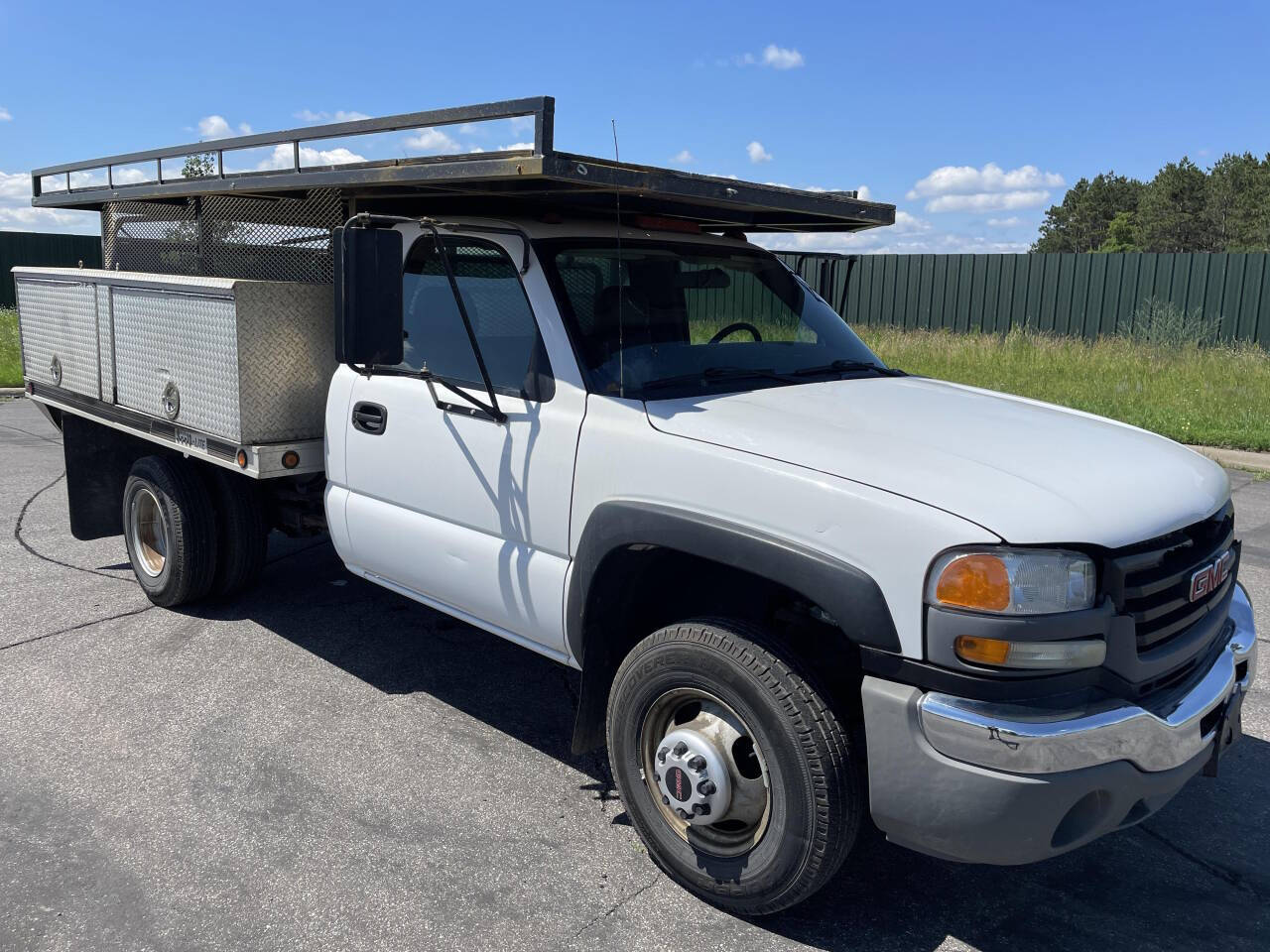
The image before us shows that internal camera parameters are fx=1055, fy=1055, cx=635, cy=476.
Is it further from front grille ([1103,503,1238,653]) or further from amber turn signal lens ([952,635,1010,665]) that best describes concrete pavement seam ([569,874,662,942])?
front grille ([1103,503,1238,653])

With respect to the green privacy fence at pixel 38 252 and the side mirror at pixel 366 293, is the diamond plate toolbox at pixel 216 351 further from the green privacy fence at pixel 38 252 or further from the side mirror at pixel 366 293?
the green privacy fence at pixel 38 252

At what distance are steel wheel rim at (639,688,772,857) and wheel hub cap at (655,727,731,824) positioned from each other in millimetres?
20

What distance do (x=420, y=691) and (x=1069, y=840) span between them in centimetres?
291

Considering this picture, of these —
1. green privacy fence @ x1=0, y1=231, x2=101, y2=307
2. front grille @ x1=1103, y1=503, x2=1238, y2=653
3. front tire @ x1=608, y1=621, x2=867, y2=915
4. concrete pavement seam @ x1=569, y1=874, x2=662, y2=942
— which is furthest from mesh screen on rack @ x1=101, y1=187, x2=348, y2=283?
green privacy fence @ x1=0, y1=231, x2=101, y2=307

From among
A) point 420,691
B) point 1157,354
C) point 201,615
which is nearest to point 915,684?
point 420,691

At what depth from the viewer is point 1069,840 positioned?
2.63m

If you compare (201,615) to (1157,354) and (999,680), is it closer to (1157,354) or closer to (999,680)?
(999,680)

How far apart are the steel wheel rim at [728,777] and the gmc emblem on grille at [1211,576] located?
131cm

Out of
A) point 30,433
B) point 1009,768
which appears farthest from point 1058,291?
point 1009,768

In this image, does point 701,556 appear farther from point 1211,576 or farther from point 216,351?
point 216,351

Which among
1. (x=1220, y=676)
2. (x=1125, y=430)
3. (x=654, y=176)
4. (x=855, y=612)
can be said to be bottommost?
(x=1220, y=676)

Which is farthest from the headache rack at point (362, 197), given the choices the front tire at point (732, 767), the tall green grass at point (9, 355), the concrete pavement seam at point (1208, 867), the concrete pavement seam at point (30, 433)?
the tall green grass at point (9, 355)

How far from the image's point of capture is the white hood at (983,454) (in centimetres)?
265

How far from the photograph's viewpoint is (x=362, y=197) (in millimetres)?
4484
